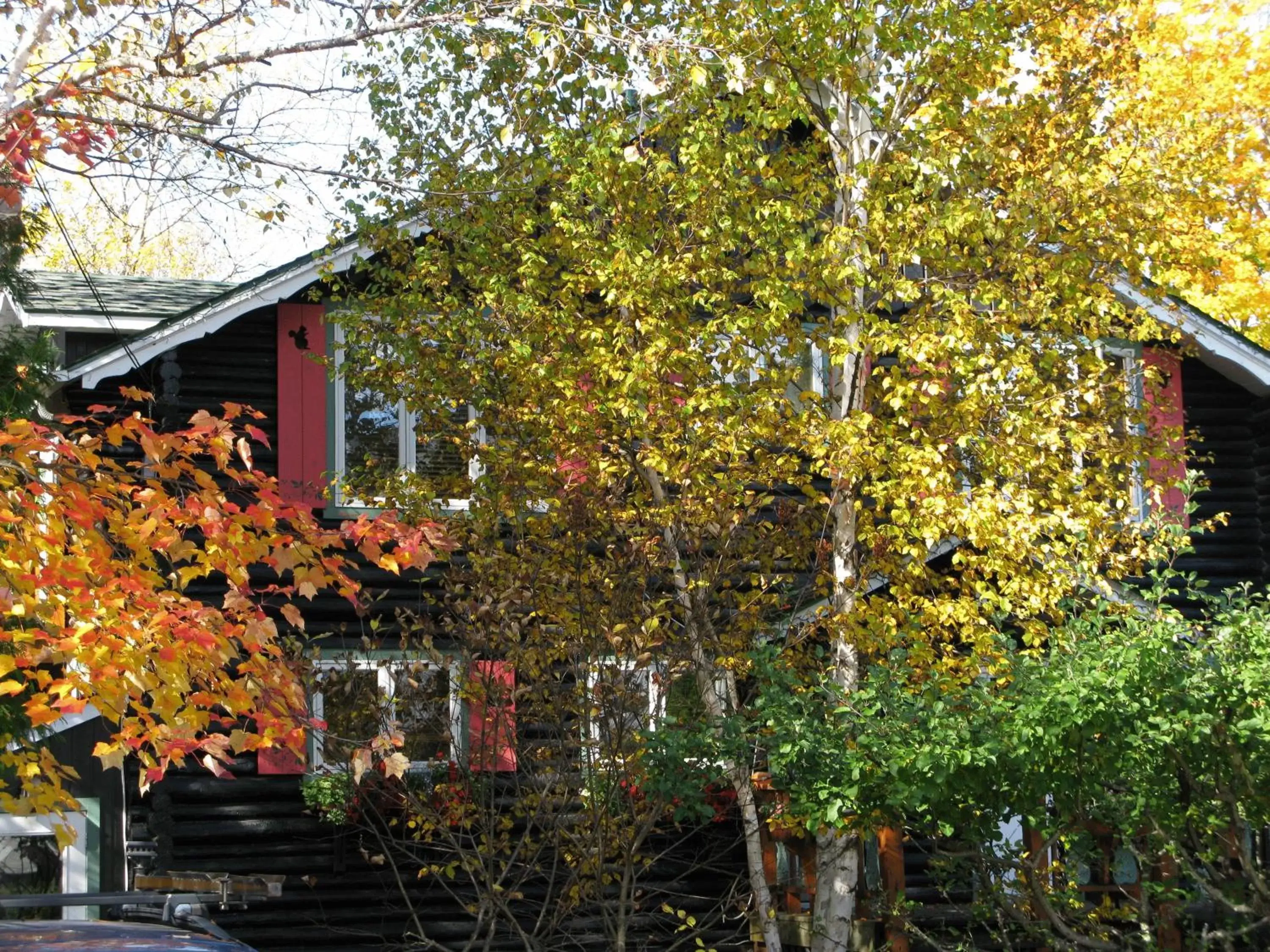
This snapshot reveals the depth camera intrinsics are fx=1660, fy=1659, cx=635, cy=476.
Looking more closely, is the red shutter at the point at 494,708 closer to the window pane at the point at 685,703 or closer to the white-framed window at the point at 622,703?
the white-framed window at the point at 622,703

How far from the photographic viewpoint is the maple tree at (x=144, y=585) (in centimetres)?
763

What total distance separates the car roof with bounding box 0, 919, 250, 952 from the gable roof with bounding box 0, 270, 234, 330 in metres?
8.87

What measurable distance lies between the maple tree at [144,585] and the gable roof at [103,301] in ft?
19.9

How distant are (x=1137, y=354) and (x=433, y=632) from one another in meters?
9.30

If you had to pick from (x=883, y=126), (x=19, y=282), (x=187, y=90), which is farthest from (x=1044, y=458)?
(x=19, y=282)

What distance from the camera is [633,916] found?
42.4 feet

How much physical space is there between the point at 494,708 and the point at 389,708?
2.90ft

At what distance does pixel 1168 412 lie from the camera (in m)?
15.0

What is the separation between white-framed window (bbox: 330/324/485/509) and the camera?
1670 centimetres

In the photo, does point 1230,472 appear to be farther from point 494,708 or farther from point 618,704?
point 494,708

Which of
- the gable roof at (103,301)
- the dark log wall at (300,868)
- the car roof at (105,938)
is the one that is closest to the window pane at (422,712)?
the dark log wall at (300,868)

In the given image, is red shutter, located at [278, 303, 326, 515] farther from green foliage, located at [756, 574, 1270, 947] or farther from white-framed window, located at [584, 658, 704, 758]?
green foliage, located at [756, 574, 1270, 947]

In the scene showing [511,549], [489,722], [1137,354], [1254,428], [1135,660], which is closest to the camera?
[1135,660]

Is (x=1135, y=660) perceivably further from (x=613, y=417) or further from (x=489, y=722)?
(x=489, y=722)
